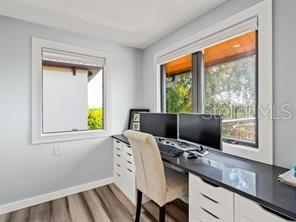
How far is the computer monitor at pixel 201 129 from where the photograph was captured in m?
1.56

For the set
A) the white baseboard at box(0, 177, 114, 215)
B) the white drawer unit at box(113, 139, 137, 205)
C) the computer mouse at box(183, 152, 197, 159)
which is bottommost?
the white baseboard at box(0, 177, 114, 215)

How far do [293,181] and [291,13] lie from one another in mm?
1213

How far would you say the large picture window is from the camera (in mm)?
1649

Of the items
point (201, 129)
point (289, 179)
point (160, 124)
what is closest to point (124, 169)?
point (160, 124)

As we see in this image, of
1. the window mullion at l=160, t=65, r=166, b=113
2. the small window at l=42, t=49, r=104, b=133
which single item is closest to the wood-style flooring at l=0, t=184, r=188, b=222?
the small window at l=42, t=49, r=104, b=133

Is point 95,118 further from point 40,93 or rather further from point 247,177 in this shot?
point 247,177

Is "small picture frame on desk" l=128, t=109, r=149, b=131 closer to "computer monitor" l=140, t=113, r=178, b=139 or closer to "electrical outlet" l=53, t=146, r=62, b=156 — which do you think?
"computer monitor" l=140, t=113, r=178, b=139

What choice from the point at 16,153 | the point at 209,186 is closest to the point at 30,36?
the point at 16,153

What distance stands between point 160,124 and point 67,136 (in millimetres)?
1373

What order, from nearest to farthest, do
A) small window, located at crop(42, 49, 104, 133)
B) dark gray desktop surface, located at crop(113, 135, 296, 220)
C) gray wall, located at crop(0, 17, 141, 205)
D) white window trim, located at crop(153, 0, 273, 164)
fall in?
dark gray desktop surface, located at crop(113, 135, 296, 220), white window trim, located at crop(153, 0, 273, 164), gray wall, located at crop(0, 17, 141, 205), small window, located at crop(42, 49, 104, 133)

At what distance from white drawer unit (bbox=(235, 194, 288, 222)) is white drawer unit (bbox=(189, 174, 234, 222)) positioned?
4cm

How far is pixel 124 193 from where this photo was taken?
242 cm

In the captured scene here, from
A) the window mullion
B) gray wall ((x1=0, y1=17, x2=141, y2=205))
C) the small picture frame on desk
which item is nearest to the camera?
gray wall ((x1=0, y1=17, x2=141, y2=205))

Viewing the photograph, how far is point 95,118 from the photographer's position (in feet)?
9.36
